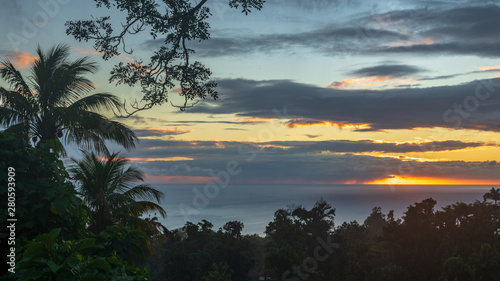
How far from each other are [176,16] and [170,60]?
34.1 inches

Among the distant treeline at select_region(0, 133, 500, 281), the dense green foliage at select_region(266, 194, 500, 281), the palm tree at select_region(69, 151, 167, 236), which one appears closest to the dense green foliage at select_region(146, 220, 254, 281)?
the distant treeline at select_region(0, 133, 500, 281)

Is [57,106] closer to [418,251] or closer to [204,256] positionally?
[418,251]

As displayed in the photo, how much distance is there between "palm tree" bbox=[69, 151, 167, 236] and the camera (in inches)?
597

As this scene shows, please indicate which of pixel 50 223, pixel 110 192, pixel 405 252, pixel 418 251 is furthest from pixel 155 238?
pixel 50 223

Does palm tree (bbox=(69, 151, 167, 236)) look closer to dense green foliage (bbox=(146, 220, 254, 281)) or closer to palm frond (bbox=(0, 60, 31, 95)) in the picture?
palm frond (bbox=(0, 60, 31, 95))

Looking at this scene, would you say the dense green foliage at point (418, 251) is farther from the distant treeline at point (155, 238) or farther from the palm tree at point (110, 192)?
the palm tree at point (110, 192)

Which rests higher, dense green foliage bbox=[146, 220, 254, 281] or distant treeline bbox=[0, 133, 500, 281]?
distant treeline bbox=[0, 133, 500, 281]

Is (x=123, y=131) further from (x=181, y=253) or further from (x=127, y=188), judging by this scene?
(x=181, y=253)

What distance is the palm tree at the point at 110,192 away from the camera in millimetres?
15156

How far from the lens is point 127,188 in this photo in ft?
54.4

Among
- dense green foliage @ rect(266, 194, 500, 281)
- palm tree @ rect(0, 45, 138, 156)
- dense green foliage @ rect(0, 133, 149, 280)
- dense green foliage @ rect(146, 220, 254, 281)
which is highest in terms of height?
palm tree @ rect(0, 45, 138, 156)

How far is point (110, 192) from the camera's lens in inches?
629

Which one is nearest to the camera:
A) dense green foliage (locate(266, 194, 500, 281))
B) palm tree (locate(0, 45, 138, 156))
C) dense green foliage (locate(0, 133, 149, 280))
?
dense green foliage (locate(0, 133, 149, 280))

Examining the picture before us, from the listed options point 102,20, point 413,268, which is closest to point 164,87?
point 102,20
